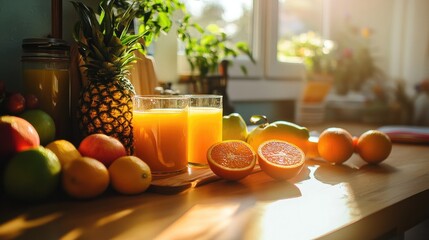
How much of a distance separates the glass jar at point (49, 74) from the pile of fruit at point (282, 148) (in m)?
0.39

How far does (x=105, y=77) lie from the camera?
97 centimetres

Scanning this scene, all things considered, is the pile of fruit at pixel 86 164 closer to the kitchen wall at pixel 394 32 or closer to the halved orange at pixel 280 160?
the halved orange at pixel 280 160

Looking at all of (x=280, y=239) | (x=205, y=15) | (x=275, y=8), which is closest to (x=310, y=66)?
(x=275, y=8)

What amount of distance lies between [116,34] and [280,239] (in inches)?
25.4

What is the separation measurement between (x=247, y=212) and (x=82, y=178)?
11.2 inches

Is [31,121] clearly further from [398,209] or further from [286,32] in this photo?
[286,32]

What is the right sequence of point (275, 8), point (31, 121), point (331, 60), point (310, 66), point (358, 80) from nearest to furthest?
point (31, 121)
point (275, 8)
point (310, 66)
point (331, 60)
point (358, 80)

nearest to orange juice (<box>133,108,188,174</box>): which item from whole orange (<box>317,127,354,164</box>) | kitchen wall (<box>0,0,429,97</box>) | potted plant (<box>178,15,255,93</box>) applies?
whole orange (<box>317,127,354,164</box>)

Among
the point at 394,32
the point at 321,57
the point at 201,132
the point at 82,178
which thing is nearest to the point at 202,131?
the point at 201,132

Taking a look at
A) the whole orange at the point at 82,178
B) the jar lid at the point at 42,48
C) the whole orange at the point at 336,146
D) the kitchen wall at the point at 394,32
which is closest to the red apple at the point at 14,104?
the jar lid at the point at 42,48

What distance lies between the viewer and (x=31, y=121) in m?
0.87

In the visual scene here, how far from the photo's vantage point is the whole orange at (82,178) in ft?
2.34

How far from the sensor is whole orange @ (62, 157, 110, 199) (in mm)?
713

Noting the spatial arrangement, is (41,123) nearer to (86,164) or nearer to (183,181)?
(86,164)
